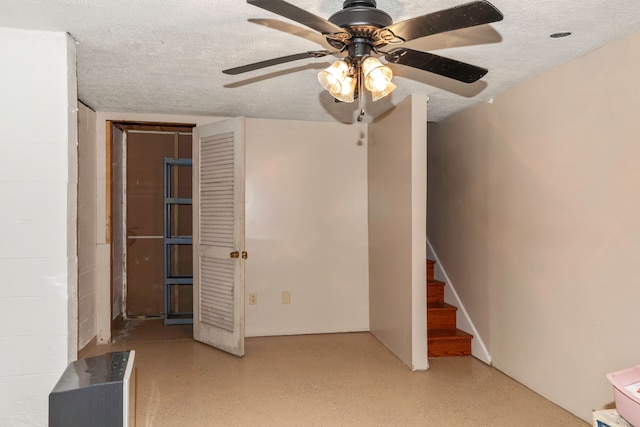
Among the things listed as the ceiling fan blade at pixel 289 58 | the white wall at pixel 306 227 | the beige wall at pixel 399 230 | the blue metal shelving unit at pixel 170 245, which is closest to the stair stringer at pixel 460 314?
the beige wall at pixel 399 230

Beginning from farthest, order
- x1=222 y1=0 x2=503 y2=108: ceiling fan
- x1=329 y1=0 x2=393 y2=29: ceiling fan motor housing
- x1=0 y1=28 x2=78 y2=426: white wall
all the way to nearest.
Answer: x1=0 y1=28 x2=78 y2=426: white wall
x1=329 y1=0 x2=393 y2=29: ceiling fan motor housing
x1=222 y1=0 x2=503 y2=108: ceiling fan

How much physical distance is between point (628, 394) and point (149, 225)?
4.85 metres

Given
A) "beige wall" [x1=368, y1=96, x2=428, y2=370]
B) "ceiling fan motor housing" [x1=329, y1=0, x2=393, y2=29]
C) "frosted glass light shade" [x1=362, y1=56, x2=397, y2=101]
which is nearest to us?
"ceiling fan motor housing" [x1=329, y1=0, x2=393, y2=29]

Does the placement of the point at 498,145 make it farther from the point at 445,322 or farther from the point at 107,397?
the point at 107,397

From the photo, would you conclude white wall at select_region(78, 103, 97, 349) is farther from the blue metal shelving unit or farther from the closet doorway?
the closet doorway

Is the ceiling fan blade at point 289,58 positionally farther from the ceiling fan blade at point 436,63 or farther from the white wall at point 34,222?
the white wall at point 34,222

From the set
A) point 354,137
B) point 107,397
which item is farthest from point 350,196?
point 107,397

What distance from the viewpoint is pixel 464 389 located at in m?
3.29

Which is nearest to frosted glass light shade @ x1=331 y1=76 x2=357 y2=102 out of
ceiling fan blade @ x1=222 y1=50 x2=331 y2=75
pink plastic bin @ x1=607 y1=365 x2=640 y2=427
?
ceiling fan blade @ x1=222 y1=50 x2=331 y2=75

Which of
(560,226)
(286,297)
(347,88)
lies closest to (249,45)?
(347,88)

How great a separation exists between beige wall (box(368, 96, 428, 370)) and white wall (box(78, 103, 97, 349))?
8.36ft

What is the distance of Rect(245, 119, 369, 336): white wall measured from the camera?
467 cm

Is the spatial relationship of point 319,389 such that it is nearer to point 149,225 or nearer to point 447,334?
point 447,334

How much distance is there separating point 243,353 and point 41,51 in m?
2.67
